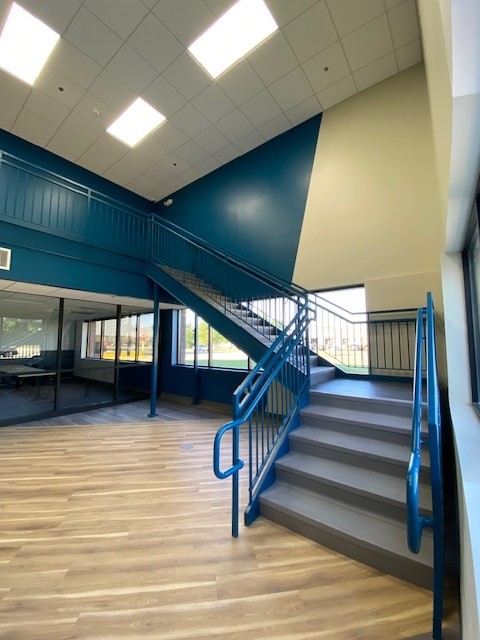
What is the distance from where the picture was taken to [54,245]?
4.52 metres

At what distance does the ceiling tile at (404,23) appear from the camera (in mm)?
3741

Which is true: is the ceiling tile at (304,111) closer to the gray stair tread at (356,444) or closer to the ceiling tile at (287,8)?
the ceiling tile at (287,8)

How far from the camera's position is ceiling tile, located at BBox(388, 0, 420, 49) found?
147 inches

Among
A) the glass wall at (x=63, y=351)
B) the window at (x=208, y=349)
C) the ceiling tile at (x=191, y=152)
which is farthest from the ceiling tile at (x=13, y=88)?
the window at (x=208, y=349)

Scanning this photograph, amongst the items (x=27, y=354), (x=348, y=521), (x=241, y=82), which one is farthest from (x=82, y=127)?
(x=348, y=521)

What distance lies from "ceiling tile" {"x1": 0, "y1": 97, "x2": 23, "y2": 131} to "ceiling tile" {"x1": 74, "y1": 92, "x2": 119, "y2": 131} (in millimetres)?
1117

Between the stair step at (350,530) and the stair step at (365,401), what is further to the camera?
the stair step at (365,401)

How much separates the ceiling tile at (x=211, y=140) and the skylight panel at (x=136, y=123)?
0.90m

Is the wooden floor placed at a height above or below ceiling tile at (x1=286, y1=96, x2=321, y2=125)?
below

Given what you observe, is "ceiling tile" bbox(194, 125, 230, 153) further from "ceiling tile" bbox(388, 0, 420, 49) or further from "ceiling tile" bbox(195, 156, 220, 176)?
"ceiling tile" bbox(388, 0, 420, 49)

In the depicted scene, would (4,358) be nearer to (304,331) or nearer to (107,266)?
(107,266)

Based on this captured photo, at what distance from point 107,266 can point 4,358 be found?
2.78m

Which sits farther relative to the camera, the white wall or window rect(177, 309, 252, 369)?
window rect(177, 309, 252, 369)

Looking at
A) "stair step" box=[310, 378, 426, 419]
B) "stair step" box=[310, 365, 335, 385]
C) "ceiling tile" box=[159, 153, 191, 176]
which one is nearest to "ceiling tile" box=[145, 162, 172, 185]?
"ceiling tile" box=[159, 153, 191, 176]
